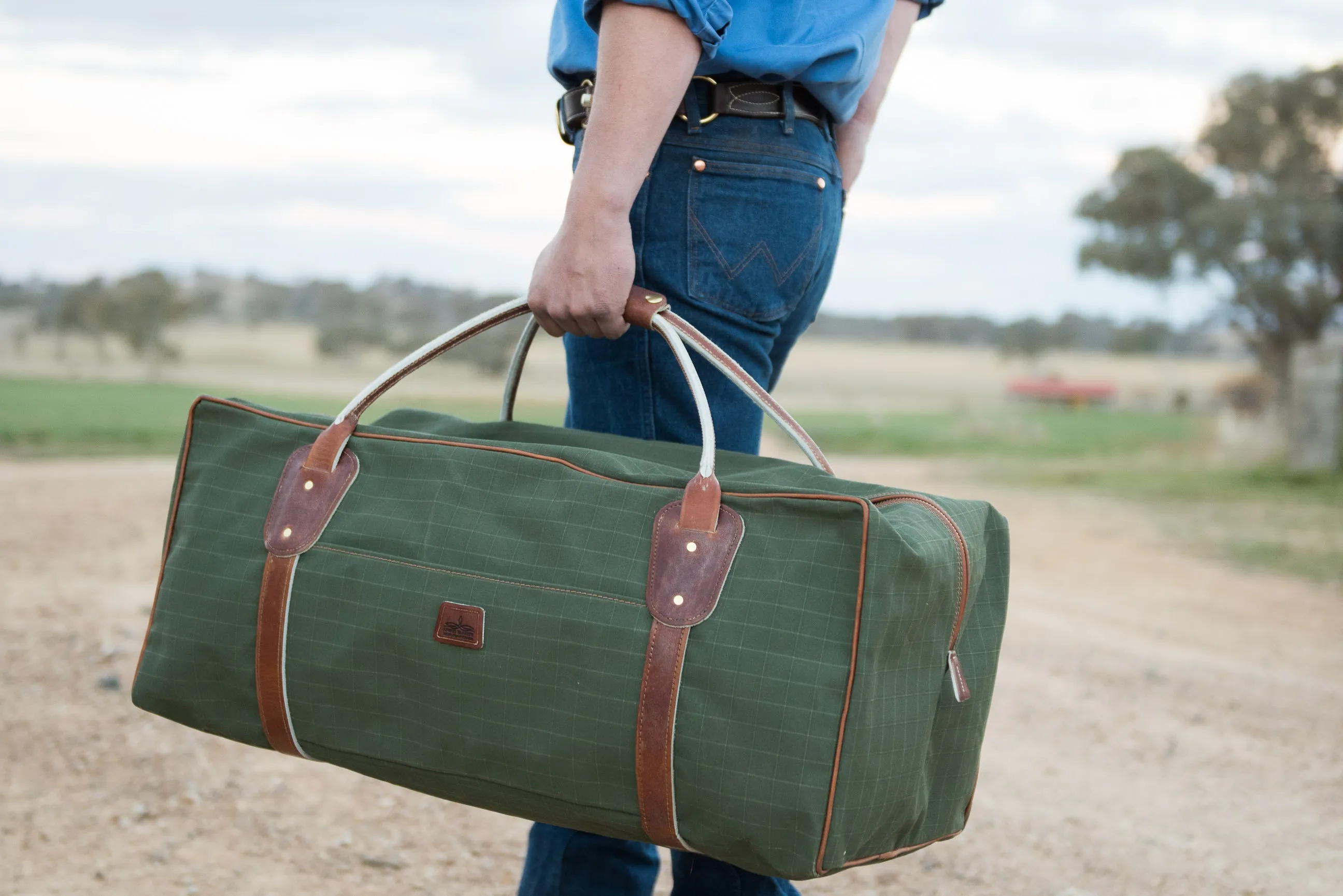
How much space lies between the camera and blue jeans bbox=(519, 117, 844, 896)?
1.25 meters

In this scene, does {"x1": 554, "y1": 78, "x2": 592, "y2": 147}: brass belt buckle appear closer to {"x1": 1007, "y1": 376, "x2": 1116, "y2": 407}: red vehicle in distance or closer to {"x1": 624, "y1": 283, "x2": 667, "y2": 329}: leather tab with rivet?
{"x1": 624, "y1": 283, "x2": 667, "y2": 329}: leather tab with rivet

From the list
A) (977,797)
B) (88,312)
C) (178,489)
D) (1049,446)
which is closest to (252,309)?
(88,312)

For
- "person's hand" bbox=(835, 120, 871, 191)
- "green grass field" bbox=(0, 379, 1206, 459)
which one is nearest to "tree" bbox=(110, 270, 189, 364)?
"green grass field" bbox=(0, 379, 1206, 459)

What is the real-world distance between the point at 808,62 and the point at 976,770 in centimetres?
81

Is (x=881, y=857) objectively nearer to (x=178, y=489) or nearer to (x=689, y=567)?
(x=689, y=567)

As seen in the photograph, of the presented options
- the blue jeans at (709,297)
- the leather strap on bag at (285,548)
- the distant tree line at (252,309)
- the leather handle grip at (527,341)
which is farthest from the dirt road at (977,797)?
the distant tree line at (252,309)

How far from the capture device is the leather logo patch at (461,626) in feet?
3.92

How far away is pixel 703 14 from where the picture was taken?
44.1 inches

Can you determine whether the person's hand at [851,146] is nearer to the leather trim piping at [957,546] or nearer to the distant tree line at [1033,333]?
the leather trim piping at [957,546]

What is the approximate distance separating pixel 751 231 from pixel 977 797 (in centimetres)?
167

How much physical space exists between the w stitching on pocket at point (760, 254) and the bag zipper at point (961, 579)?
30 centimetres

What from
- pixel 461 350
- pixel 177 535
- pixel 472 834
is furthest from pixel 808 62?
pixel 461 350

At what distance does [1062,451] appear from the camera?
10.0 meters

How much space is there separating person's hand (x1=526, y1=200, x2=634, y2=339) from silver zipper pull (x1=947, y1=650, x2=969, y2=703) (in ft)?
1.65
